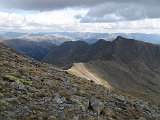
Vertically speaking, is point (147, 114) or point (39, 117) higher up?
point (39, 117)

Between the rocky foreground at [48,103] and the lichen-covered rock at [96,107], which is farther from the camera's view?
the lichen-covered rock at [96,107]

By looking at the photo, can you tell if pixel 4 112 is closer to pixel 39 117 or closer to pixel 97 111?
pixel 39 117

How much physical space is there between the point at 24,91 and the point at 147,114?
12740 mm

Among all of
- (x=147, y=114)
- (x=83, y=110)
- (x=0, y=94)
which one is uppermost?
(x=0, y=94)

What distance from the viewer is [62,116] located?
2217 cm

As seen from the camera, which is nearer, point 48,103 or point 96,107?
point 48,103

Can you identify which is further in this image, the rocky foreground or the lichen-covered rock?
the lichen-covered rock

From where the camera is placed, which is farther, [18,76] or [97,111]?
[18,76]

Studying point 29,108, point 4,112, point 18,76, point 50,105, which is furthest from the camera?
point 18,76

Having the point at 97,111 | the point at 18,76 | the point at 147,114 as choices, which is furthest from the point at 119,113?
the point at 18,76

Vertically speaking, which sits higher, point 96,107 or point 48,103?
point 48,103

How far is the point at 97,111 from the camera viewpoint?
83.5 feet

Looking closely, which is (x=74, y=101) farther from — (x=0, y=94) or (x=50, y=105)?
(x=0, y=94)

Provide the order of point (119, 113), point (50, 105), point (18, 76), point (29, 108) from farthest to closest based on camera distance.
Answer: point (18, 76) < point (119, 113) < point (50, 105) < point (29, 108)
